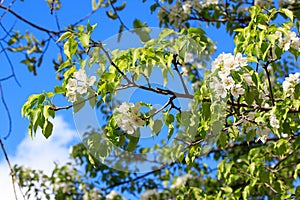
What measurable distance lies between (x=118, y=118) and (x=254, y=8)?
0.52 m

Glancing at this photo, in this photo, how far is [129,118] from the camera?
4.83ft

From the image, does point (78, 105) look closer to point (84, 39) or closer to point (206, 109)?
point (84, 39)

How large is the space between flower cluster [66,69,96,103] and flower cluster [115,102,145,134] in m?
0.11

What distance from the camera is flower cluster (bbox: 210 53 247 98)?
139 cm

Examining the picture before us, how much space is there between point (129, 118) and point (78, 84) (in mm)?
171

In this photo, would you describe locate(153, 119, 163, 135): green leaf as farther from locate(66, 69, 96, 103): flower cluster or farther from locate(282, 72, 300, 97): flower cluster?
locate(282, 72, 300, 97): flower cluster

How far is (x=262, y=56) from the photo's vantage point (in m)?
1.50

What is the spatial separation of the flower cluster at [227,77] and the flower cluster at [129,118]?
223 mm

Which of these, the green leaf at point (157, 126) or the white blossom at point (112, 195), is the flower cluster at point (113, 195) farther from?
the green leaf at point (157, 126)

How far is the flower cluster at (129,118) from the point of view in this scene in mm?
1463

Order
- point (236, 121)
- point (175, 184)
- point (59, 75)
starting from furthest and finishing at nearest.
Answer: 1. point (175, 184)
2. point (59, 75)
3. point (236, 121)

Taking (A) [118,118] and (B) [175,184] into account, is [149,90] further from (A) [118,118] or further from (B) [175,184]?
(B) [175,184]

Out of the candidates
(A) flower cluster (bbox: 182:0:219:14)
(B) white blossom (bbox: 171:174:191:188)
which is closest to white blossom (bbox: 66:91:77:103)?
(A) flower cluster (bbox: 182:0:219:14)

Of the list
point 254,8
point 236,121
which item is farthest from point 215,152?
point 254,8
